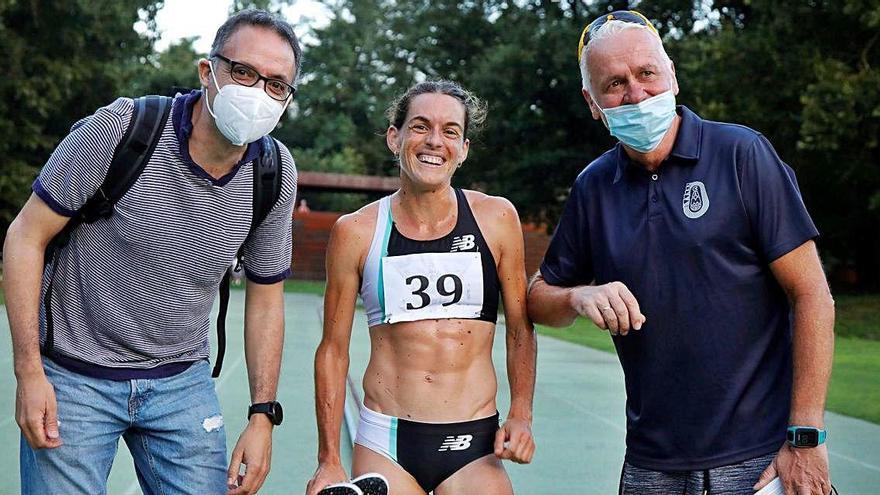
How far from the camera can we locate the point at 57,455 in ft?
9.89

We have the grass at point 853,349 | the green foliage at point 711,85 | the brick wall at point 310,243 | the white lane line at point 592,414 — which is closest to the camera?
the white lane line at point 592,414

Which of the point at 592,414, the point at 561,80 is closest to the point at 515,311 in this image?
the point at 592,414

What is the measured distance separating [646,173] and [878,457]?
19.0 feet

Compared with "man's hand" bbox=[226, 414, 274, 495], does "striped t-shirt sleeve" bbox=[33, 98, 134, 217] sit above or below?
above

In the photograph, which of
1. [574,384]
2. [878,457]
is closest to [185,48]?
[574,384]

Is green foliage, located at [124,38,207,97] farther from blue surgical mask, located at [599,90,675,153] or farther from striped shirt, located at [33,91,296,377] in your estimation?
blue surgical mask, located at [599,90,675,153]

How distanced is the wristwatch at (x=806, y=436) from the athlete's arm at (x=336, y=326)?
4.89ft

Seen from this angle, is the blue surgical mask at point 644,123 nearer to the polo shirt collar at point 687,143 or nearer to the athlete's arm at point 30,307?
the polo shirt collar at point 687,143

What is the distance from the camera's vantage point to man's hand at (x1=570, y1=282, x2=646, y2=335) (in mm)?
2777

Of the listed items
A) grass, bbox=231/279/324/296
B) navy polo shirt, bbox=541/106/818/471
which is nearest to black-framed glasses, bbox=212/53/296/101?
navy polo shirt, bbox=541/106/818/471

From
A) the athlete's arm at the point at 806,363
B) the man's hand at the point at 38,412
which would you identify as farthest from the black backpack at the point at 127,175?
the athlete's arm at the point at 806,363

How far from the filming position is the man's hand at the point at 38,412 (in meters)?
2.93

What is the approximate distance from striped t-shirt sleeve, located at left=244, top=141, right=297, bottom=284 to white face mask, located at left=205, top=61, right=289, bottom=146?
0.19 meters

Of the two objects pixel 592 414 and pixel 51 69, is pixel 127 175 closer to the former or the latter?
pixel 592 414
